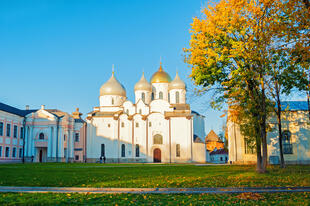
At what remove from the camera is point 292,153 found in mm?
39688

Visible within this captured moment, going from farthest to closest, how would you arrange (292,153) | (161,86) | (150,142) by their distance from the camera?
(161,86) < (150,142) < (292,153)

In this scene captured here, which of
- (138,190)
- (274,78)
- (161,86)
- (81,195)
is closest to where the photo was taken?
(81,195)

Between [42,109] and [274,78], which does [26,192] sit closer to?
[274,78]

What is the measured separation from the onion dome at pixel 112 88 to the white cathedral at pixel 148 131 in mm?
453

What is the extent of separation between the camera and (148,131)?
56438 mm

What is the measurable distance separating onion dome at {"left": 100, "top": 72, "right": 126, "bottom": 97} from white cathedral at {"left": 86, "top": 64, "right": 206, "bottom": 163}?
453mm

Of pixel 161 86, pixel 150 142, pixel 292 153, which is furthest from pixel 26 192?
pixel 161 86

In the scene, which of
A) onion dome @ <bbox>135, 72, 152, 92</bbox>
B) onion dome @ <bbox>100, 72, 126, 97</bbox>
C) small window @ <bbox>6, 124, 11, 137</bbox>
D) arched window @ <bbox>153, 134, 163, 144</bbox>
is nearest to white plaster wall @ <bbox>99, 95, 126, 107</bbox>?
onion dome @ <bbox>100, 72, 126, 97</bbox>

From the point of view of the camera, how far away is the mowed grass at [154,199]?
28.1 feet

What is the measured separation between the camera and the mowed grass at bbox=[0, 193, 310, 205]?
8570 millimetres

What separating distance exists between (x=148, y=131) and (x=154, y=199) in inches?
1858

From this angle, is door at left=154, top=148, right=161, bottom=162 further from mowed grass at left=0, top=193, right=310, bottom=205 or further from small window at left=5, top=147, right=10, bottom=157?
mowed grass at left=0, top=193, right=310, bottom=205

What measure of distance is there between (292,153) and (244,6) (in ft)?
91.1

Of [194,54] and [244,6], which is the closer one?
[244,6]
